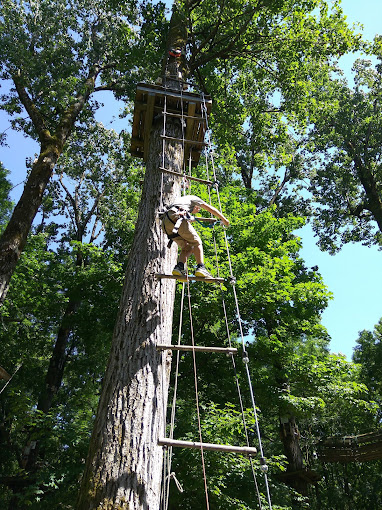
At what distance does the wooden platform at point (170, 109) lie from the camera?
5672mm

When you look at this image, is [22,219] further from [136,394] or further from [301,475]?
[301,475]

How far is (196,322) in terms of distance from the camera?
9.37 m

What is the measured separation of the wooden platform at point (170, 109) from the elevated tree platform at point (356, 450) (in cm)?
1050

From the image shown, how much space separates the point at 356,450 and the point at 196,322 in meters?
7.30

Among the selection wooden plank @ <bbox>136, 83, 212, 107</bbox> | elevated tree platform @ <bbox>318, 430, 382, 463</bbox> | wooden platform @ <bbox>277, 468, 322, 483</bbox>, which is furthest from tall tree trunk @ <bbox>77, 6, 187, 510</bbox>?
elevated tree platform @ <bbox>318, 430, 382, 463</bbox>

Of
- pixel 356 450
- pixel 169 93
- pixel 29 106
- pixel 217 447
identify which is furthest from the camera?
pixel 356 450

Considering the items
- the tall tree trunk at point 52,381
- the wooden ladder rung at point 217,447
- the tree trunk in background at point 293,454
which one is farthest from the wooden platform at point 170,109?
the tree trunk in background at point 293,454

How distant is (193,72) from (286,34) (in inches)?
103

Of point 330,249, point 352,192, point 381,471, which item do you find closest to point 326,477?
point 381,471

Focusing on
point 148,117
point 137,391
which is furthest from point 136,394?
point 148,117

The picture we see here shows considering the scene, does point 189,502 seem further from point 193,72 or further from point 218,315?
point 193,72

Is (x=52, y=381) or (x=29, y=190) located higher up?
(x=29, y=190)

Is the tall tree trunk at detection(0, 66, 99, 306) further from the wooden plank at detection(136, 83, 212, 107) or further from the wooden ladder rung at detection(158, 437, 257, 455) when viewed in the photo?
the wooden ladder rung at detection(158, 437, 257, 455)

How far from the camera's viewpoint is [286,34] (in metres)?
9.86
